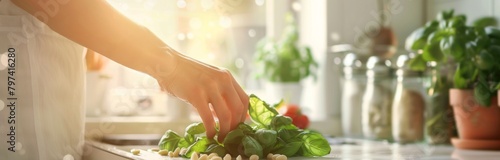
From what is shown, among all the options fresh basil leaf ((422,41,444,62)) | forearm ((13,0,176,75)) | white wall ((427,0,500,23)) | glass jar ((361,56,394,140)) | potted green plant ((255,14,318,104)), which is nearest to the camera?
forearm ((13,0,176,75))

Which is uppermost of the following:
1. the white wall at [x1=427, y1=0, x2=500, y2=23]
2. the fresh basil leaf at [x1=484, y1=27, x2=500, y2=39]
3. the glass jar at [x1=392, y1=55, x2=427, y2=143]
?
the white wall at [x1=427, y1=0, x2=500, y2=23]

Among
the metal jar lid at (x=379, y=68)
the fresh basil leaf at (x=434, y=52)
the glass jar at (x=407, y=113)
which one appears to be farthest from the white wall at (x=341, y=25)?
the fresh basil leaf at (x=434, y=52)

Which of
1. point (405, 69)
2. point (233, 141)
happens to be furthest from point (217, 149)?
point (405, 69)

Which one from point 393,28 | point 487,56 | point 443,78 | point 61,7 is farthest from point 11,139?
point 393,28

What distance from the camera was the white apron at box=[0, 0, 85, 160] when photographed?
808 mm

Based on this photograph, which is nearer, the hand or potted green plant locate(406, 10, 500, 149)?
the hand

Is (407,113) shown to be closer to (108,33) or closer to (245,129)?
(245,129)

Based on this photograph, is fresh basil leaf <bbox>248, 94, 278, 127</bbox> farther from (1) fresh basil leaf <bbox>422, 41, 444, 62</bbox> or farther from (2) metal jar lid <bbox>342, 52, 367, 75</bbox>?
(2) metal jar lid <bbox>342, 52, 367, 75</bbox>

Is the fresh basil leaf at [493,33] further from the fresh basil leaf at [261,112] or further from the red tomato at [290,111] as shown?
the fresh basil leaf at [261,112]

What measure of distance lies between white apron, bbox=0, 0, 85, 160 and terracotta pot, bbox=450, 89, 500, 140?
0.85 meters

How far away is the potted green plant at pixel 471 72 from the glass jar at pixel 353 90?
326 mm

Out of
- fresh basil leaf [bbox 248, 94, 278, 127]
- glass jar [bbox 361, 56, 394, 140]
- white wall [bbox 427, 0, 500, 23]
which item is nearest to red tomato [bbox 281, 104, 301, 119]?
glass jar [bbox 361, 56, 394, 140]

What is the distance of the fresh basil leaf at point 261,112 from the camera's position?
2.91 feet

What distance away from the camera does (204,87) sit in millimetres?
796
